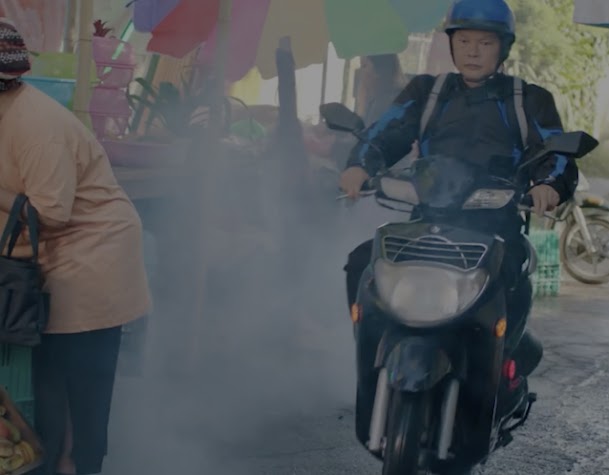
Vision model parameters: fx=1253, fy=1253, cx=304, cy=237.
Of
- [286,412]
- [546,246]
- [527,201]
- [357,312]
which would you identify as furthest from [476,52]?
[546,246]

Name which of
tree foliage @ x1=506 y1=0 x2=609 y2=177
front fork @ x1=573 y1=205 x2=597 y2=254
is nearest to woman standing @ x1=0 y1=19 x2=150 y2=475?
front fork @ x1=573 y1=205 x2=597 y2=254

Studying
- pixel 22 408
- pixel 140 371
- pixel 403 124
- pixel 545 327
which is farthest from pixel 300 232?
pixel 22 408

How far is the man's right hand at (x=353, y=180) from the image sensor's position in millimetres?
4918

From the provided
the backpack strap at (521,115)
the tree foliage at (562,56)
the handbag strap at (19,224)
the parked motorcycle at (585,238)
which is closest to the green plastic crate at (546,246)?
the parked motorcycle at (585,238)

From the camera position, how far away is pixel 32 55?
6.74 meters

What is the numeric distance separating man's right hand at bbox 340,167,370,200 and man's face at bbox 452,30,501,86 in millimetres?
599

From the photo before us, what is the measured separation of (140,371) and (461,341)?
255cm

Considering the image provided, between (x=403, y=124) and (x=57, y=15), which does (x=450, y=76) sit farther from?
(x=57, y=15)

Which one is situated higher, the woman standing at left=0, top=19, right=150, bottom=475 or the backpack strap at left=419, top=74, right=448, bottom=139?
the backpack strap at left=419, top=74, right=448, bottom=139

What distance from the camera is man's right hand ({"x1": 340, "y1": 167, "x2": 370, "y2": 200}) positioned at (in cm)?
492

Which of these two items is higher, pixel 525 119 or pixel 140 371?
pixel 525 119

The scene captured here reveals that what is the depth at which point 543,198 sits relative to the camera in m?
4.59

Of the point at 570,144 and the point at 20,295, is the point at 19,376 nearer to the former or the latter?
the point at 20,295

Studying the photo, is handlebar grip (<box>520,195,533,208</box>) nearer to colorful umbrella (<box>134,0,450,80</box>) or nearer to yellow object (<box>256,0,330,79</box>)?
colorful umbrella (<box>134,0,450,80</box>)
